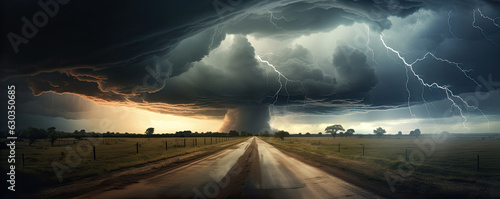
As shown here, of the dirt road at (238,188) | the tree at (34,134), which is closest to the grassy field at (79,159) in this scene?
the dirt road at (238,188)

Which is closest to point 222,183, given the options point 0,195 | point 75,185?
point 75,185

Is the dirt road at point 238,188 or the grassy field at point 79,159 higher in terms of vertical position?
the dirt road at point 238,188

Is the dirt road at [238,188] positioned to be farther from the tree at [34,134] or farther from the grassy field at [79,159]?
the tree at [34,134]

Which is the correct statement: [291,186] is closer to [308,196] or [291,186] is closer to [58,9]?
[308,196]

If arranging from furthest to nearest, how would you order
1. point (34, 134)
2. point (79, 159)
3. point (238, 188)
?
point (34, 134), point (79, 159), point (238, 188)

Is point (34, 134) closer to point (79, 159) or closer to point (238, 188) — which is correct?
point (79, 159)

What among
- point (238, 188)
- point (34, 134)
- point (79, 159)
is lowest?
point (34, 134)

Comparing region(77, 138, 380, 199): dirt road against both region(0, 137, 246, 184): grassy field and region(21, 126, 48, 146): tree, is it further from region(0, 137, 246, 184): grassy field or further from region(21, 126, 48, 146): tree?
region(21, 126, 48, 146): tree

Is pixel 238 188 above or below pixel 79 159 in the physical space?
above

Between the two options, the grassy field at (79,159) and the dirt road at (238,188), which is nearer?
the dirt road at (238,188)

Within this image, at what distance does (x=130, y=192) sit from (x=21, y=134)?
301 feet

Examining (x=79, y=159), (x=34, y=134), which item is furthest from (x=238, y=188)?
(x=34, y=134)

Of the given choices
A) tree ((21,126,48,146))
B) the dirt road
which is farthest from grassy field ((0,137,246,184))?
tree ((21,126,48,146))

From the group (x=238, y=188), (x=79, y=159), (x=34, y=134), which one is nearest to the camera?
(x=238, y=188)
